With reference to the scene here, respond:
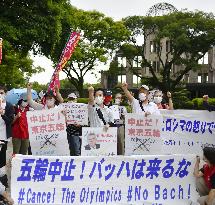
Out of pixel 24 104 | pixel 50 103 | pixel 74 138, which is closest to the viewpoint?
pixel 50 103

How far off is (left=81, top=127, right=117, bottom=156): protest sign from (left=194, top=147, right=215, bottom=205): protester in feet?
7.87

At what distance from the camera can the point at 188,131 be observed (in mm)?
9328

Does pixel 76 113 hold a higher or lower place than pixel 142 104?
lower

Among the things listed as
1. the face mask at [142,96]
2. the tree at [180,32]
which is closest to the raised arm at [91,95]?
the face mask at [142,96]

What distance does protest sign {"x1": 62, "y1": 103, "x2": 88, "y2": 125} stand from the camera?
1055 cm

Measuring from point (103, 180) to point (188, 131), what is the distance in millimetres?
2900

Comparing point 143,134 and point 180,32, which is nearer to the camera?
point 143,134

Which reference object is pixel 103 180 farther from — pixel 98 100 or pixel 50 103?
pixel 98 100

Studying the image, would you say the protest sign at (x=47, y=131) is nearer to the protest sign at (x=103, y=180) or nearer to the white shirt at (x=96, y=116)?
the white shirt at (x=96, y=116)

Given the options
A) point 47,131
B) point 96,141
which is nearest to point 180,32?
point 96,141

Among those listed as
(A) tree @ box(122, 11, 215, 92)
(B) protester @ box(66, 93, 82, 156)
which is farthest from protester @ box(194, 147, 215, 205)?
(A) tree @ box(122, 11, 215, 92)

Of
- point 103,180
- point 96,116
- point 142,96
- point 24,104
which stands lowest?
point 103,180

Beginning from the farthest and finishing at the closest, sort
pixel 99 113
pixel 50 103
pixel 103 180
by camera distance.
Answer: pixel 99 113 → pixel 50 103 → pixel 103 180

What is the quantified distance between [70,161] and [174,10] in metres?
42.5
